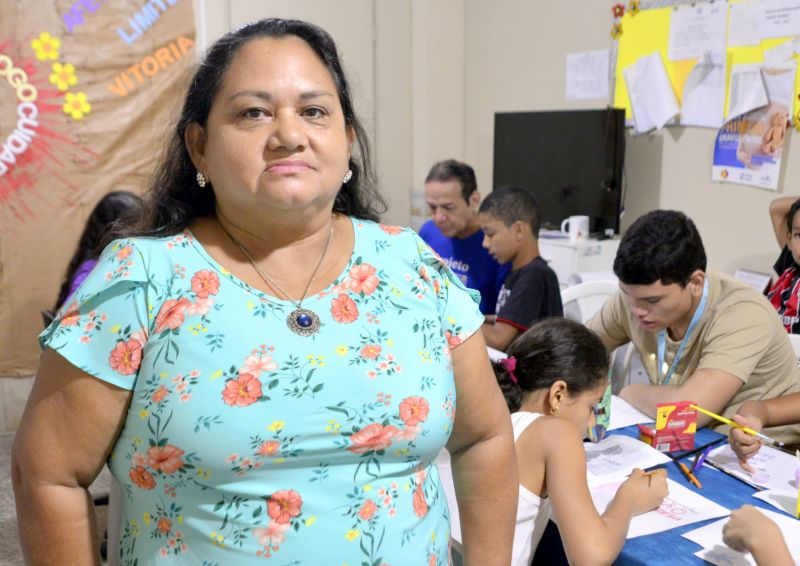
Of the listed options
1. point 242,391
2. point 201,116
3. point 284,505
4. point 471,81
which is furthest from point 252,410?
point 471,81

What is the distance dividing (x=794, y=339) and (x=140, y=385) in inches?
86.5

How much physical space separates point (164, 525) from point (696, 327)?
167 centimetres

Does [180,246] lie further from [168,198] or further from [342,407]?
[342,407]

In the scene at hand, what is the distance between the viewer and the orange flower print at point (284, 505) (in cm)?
88

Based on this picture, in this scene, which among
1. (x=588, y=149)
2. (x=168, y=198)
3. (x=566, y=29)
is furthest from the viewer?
(x=566, y=29)

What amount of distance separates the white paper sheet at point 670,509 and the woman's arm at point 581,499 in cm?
2

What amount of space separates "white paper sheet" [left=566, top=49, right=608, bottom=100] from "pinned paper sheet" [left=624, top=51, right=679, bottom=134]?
15cm

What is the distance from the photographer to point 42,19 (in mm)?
3424

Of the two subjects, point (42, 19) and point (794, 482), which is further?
point (42, 19)

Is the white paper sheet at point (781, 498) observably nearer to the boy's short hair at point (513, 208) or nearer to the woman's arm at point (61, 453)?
the woman's arm at point (61, 453)

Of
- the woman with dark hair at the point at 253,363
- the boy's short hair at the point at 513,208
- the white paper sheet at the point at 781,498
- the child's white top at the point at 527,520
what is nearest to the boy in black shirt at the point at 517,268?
the boy's short hair at the point at 513,208

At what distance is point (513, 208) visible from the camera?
2848 millimetres

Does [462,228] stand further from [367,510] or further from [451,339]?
[367,510]

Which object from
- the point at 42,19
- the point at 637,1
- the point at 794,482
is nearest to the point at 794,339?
the point at 794,482
